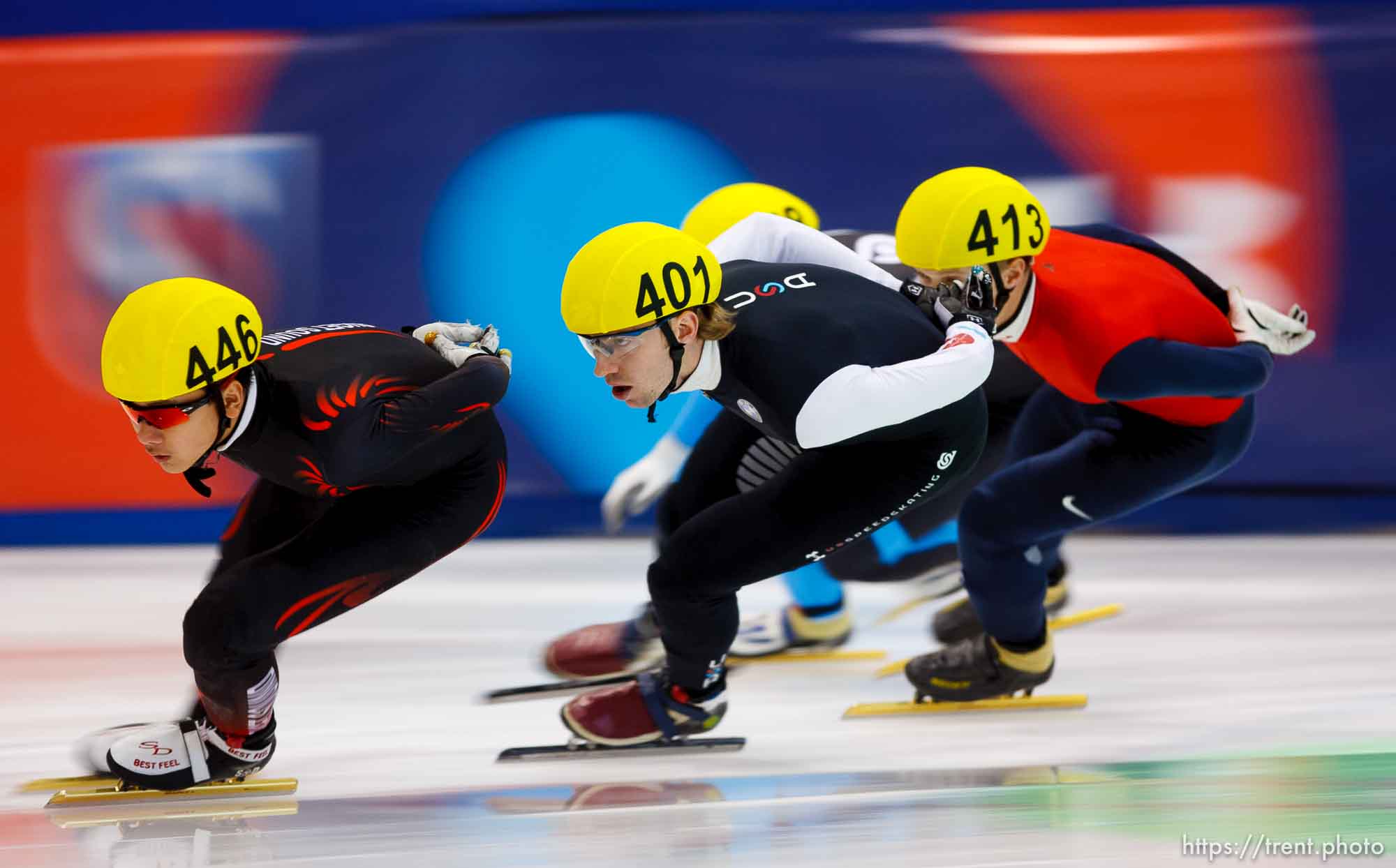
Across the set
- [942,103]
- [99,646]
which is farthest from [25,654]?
[942,103]

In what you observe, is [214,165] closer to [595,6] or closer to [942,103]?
[595,6]

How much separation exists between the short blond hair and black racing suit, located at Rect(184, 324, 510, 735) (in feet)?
1.44

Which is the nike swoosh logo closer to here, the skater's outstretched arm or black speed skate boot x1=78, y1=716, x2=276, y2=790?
the skater's outstretched arm

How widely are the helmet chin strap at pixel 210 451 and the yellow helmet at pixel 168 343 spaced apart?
0.05 metres

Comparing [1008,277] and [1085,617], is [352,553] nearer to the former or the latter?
[1008,277]

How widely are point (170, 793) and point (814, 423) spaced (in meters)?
1.66

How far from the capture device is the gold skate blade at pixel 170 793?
3254 mm

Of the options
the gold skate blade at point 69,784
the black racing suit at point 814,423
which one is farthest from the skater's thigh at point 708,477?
the gold skate blade at point 69,784

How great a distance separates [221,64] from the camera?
5.94 meters

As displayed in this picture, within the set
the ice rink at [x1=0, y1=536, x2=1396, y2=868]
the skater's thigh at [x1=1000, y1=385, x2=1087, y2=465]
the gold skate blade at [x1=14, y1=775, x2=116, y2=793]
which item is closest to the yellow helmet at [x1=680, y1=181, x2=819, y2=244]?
the skater's thigh at [x1=1000, y1=385, x2=1087, y2=465]

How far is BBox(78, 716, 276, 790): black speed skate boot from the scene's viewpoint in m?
3.28

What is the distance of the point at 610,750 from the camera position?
3.62m

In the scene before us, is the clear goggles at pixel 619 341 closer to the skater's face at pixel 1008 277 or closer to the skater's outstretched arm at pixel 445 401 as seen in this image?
the skater's outstretched arm at pixel 445 401

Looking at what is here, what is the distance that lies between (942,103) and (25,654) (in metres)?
3.95
